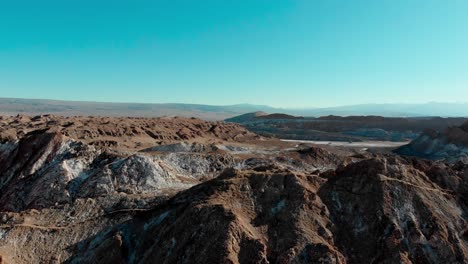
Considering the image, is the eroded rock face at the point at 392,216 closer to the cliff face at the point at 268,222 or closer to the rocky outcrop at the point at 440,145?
the cliff face at the point at 268,222

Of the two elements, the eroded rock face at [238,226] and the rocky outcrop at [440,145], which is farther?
the rocky outcrop at [440,145]

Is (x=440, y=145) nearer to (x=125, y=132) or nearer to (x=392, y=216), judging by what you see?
(x=125, y=132)

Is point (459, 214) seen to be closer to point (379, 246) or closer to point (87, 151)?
point (379, 246)

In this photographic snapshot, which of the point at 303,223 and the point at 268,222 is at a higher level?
the point at 303,223

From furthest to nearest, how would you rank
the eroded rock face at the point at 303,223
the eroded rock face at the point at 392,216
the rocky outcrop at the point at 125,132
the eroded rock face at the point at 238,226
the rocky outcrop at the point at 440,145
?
the rocky outcrop at the point at 440,145 → the rocky outcrop at the point at 125,132 → the eroded rock face at the point at 392,216 → the eroded rock face at the point at 303,223 → the eroded rock face at the point at 238,226

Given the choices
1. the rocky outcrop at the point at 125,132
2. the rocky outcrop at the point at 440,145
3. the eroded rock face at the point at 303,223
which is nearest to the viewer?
the eroded rock face at the point at 303,223

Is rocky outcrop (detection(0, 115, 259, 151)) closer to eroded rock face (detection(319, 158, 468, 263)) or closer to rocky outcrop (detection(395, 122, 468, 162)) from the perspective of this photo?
eroded rock face (detection(319, 158, 468, 263))

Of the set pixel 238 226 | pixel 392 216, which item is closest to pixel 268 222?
pixel 238 226

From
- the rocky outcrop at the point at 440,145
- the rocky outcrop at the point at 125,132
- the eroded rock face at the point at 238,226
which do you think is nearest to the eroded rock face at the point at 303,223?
the eroded rock face at the point at 238,226

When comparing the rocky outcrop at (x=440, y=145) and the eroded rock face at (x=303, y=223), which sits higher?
the eroded rock face at (x=303, y=223)

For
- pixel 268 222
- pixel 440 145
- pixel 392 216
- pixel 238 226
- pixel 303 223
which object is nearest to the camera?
pixel 238 226

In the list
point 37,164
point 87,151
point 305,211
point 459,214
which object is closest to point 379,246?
point 305,211
